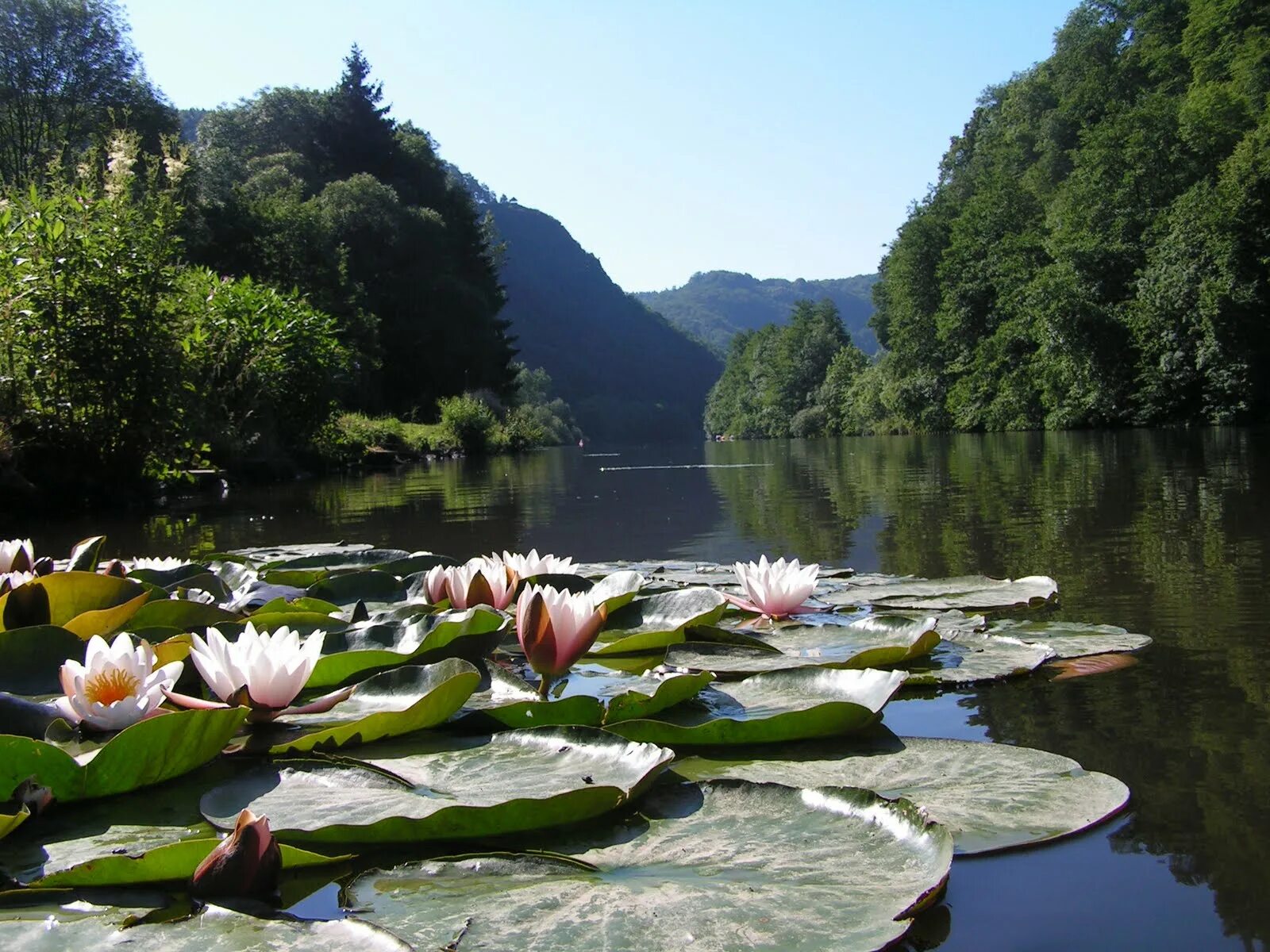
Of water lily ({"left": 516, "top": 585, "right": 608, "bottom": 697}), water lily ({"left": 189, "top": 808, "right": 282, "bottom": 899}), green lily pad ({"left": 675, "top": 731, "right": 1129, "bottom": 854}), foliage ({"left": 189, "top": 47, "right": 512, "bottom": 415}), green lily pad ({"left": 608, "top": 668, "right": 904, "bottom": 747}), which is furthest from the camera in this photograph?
foliage ({"left": 189, "top": 47, "right": 512, "bottom": 415})

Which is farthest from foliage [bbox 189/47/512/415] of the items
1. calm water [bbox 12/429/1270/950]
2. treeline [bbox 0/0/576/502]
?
calm water [bbox 12/429/1270/950]

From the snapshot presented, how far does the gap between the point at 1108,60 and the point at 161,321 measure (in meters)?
37.5

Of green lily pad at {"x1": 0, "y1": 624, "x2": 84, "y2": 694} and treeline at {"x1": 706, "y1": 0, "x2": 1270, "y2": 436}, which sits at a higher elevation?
treeline at {"x1": 706, "y1": 0, "x2": 1270, "y2": 436}

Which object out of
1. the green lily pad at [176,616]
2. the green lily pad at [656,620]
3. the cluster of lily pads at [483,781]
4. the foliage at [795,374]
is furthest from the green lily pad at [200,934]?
the foliage at [795,374]

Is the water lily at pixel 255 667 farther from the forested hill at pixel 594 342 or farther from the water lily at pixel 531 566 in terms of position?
the forested hill at pixel 594 342

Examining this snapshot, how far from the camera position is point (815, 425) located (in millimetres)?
52312

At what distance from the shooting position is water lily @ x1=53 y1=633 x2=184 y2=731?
1328 mm

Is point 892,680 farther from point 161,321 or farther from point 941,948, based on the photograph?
point 161,321

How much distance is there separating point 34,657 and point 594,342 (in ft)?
353

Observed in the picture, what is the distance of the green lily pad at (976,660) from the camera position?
194 centimetres

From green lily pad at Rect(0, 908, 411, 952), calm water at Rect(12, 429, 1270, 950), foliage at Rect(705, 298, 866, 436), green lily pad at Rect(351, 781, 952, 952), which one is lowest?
calm water at Rect(12, 429, 1270, 950)

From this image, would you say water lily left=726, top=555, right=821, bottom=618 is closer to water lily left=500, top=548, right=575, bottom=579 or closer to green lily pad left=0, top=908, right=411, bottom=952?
water lily left=500, top=548, right=575, bottom=579

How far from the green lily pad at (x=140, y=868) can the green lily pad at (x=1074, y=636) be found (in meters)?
1.73

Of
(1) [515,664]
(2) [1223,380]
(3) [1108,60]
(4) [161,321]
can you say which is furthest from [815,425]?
(1) [515,664]
